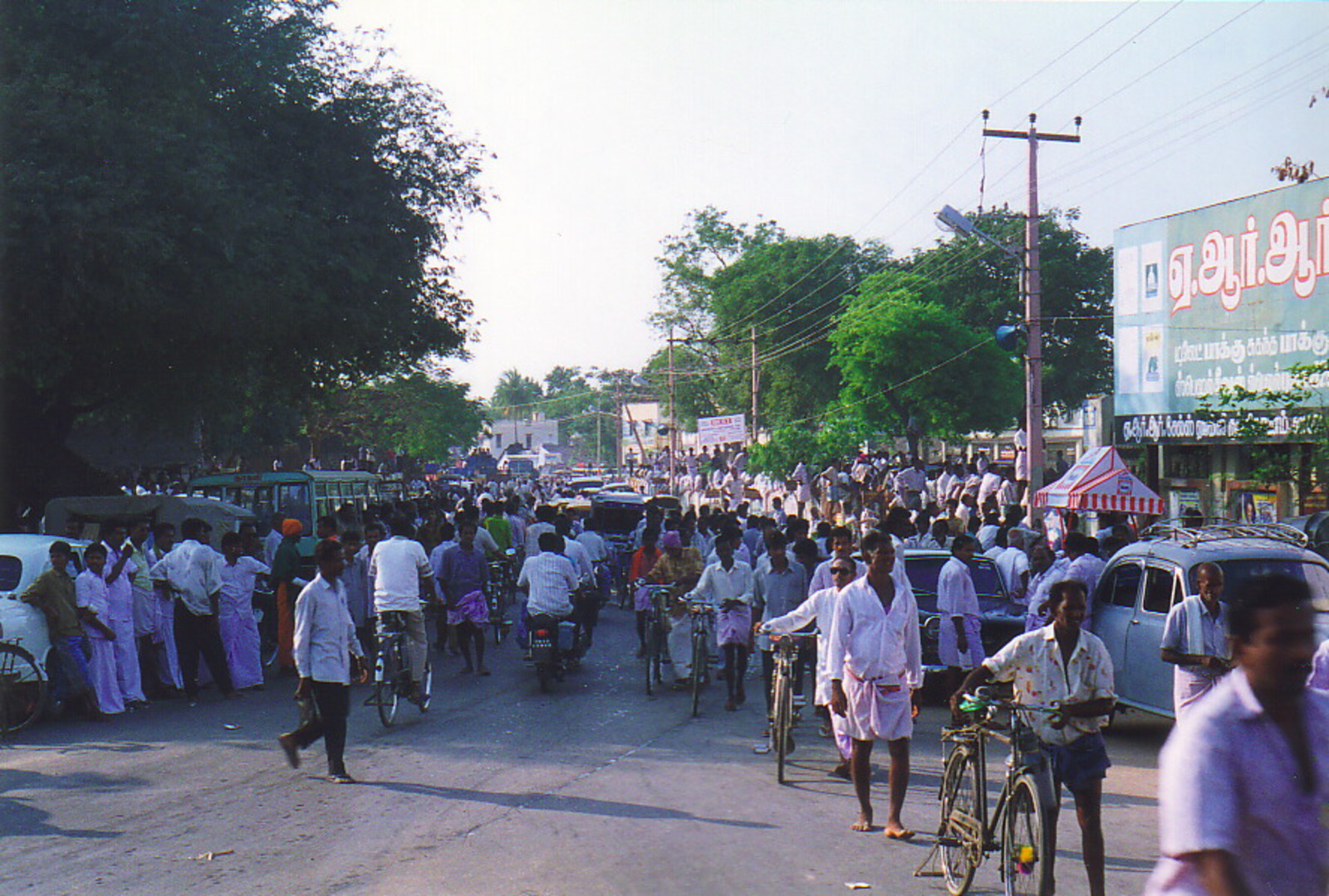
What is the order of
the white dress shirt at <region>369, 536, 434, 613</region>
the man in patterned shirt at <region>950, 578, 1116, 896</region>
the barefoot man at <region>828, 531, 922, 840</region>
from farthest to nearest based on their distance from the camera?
the white dress shirt at <region>369, 536, 434, 613</region>
the barefoot man at <region>828, 531, 922, 840</region>
the man in patterned shirt at <region>950, 578, 1116, 896</region>

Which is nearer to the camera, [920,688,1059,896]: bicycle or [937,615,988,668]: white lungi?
[920,688,1059,896]: bicycle

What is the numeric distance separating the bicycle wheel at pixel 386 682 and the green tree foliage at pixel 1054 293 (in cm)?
4993

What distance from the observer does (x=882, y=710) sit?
8227 millimetres

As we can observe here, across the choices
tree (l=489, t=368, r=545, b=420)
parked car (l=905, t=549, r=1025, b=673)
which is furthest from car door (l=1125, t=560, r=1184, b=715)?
tree (l=489, t=368, r=545, b=420)

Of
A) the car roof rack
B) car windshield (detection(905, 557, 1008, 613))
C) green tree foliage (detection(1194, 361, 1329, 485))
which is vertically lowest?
car windshield (detection(905, 557, 1008, 613))

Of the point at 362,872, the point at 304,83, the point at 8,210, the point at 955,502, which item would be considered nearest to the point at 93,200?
the point at 8,210

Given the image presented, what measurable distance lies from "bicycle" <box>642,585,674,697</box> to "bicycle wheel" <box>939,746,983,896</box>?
711cm

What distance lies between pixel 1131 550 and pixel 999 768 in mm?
2610

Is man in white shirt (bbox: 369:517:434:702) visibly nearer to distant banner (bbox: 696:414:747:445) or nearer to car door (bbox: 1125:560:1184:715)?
car door (bbox: 1125:560:1184:715)

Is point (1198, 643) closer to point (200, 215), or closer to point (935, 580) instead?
point (935, 580)

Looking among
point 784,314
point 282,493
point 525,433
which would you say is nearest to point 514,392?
point 525,433

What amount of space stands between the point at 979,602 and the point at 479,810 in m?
7.13

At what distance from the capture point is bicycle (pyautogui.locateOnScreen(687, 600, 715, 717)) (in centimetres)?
1280

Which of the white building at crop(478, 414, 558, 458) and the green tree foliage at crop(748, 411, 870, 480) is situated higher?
the white building at crop(478, 414, 558, 458)
